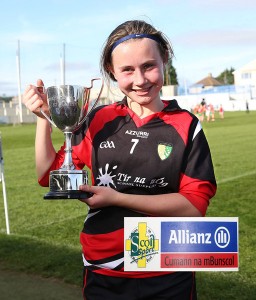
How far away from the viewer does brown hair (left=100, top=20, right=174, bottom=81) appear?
193 cm

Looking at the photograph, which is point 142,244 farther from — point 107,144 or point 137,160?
point 107,144

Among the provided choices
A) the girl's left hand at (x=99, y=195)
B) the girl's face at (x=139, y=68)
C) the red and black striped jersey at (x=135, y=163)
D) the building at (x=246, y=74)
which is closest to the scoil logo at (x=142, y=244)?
the girl's left hand at (x=99, y=195)

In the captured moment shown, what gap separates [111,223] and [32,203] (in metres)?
6.67

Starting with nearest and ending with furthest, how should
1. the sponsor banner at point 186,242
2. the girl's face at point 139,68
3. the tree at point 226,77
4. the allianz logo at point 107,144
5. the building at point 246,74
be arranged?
the sponsor banner at point 186,242 → the girl's face at point 139,68 → the allianz logo at point 107,144 → the building at point 246,74 → the tree at point 226,77

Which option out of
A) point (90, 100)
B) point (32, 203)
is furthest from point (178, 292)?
point (32, 203)

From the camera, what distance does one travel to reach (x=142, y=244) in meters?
1.68

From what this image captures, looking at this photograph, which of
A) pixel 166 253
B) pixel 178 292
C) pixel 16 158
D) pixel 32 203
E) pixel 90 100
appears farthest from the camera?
pixel 16 158

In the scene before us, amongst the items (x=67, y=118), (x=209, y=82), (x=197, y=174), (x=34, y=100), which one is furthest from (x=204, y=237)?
(x=209, y=82)

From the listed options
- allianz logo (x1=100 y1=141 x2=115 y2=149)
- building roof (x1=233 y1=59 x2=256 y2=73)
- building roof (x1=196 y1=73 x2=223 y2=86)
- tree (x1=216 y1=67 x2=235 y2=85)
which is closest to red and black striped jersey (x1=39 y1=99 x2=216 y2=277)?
allianz logo (x1=100 y1=141 x2=115 y2=149)

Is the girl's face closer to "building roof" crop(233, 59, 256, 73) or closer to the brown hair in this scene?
the brown hair

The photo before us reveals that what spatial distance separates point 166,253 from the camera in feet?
5.51

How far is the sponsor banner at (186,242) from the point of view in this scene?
1631 millimetres

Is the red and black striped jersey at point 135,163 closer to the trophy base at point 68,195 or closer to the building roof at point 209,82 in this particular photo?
the trophy base at point 68,195

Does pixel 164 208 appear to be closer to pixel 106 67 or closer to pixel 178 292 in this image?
pixel 178 292
